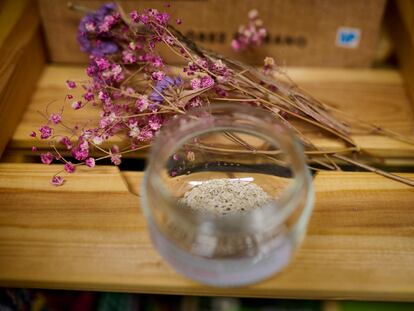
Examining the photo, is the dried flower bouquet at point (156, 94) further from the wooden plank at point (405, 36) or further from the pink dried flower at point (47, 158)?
the wooden plank at point (405, 36)

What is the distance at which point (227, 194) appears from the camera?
2.36ft

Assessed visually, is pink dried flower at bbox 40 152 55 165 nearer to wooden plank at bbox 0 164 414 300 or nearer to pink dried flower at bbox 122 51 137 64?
wooden plank at bbox 0 164 414 300

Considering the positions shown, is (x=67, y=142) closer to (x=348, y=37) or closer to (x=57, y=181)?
(x=57, y=181)

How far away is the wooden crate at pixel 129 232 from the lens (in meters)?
0.65

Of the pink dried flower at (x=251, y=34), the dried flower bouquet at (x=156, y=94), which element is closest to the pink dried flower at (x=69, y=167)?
the dried flower bouquet at (x=156, y=94)

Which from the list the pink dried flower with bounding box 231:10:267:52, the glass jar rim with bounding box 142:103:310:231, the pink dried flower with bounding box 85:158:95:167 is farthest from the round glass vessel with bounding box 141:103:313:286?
the pink dried flower with bounding box 231:10:267:52

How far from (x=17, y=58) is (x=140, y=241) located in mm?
384

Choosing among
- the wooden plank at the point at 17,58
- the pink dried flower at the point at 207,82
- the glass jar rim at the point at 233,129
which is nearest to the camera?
the glass jar rim at the point at 233,129

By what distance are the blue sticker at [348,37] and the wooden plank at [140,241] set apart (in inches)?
11.7

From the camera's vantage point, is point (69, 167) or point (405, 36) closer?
point (69, 167)

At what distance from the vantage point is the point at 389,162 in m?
0.85

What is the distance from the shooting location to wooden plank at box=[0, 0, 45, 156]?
820 millimetres

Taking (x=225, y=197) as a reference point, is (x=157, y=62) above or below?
above

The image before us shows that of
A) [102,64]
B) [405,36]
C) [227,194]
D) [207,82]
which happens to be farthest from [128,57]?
[405,36]
